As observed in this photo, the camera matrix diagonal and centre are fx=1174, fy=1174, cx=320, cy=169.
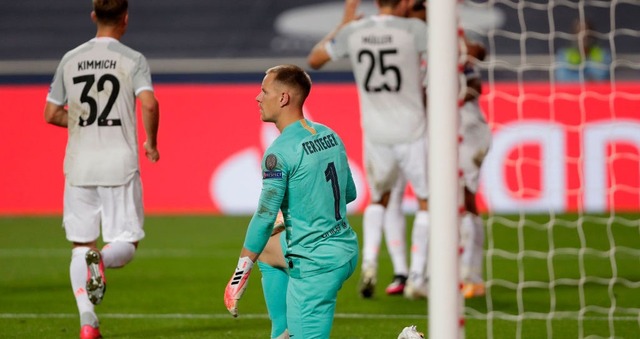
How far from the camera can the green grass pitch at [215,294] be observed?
6.47 meters

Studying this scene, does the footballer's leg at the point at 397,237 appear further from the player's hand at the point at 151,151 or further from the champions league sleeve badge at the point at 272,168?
the champions league sleeve badge at the point at 272,168

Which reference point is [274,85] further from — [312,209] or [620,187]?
[620,187]

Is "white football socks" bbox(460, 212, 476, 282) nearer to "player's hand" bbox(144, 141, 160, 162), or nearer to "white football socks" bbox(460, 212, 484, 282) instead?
"white football socks" bbox(460, 212, 484, 282)

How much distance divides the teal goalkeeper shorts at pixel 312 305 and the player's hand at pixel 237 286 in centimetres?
27

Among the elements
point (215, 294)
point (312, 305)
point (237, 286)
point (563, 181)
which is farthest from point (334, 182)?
point (563, 181)

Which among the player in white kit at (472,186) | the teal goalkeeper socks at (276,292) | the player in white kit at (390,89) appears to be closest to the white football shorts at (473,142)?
the player in white kit at (472,186)

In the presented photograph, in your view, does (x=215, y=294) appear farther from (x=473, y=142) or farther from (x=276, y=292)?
(x=276, y=292)

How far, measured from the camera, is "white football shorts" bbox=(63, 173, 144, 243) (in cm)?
616

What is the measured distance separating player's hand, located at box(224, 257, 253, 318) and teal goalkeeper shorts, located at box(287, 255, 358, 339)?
0.90ft

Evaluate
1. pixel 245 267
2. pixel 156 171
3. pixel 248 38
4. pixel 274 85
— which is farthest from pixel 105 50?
pixel 248 38

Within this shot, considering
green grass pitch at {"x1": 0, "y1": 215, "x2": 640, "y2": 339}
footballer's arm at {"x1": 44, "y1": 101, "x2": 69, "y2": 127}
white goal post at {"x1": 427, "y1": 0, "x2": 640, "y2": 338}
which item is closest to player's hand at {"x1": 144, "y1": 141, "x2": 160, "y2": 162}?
footballer's arm at {"x1": 44, "y1": 101, "x2": 69, "y2": 127}

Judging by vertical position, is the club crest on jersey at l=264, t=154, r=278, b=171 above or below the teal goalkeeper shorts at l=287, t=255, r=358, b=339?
above

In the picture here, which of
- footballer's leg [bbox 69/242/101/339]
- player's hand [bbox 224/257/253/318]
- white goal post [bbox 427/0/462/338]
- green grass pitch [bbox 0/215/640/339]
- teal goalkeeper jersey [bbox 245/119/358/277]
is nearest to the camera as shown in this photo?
white goal post [bbox 427/0/462/338]

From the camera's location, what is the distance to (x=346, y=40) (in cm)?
775
